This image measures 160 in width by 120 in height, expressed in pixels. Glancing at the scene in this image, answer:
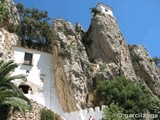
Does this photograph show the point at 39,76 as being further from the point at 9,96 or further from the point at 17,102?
the point at 17,102

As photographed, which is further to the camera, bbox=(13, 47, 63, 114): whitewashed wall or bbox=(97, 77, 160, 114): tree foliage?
bbox=(13, 47, 63, 114): whitewashed wall

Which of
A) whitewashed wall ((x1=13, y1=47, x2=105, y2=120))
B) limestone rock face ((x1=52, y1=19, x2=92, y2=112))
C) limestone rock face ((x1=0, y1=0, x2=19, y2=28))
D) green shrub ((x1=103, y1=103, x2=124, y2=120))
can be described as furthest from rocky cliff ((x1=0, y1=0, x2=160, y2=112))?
green shrub ((x1=103, y1=103, x2=124, y2=120))

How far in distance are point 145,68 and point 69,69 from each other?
12.8 metres

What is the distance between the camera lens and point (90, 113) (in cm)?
1905

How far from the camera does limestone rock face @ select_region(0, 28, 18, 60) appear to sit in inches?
A: 868

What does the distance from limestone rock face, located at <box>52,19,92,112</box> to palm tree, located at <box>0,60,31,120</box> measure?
14.8 ft

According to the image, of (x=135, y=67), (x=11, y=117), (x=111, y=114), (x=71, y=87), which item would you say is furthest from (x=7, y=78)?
(x=135, y=67)

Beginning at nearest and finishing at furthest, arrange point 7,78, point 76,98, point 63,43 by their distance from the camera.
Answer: point 7,78
point 76,98
point 63,43

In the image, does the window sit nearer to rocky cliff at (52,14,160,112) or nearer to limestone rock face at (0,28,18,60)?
limestone rock face at (0,28,18,60)

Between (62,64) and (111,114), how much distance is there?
23.8 ft

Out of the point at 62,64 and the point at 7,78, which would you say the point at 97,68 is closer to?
the point at 62,64

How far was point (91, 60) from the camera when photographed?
2827 cm

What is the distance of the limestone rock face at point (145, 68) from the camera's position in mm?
30016

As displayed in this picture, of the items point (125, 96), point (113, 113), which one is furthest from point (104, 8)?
point (113, 113)
